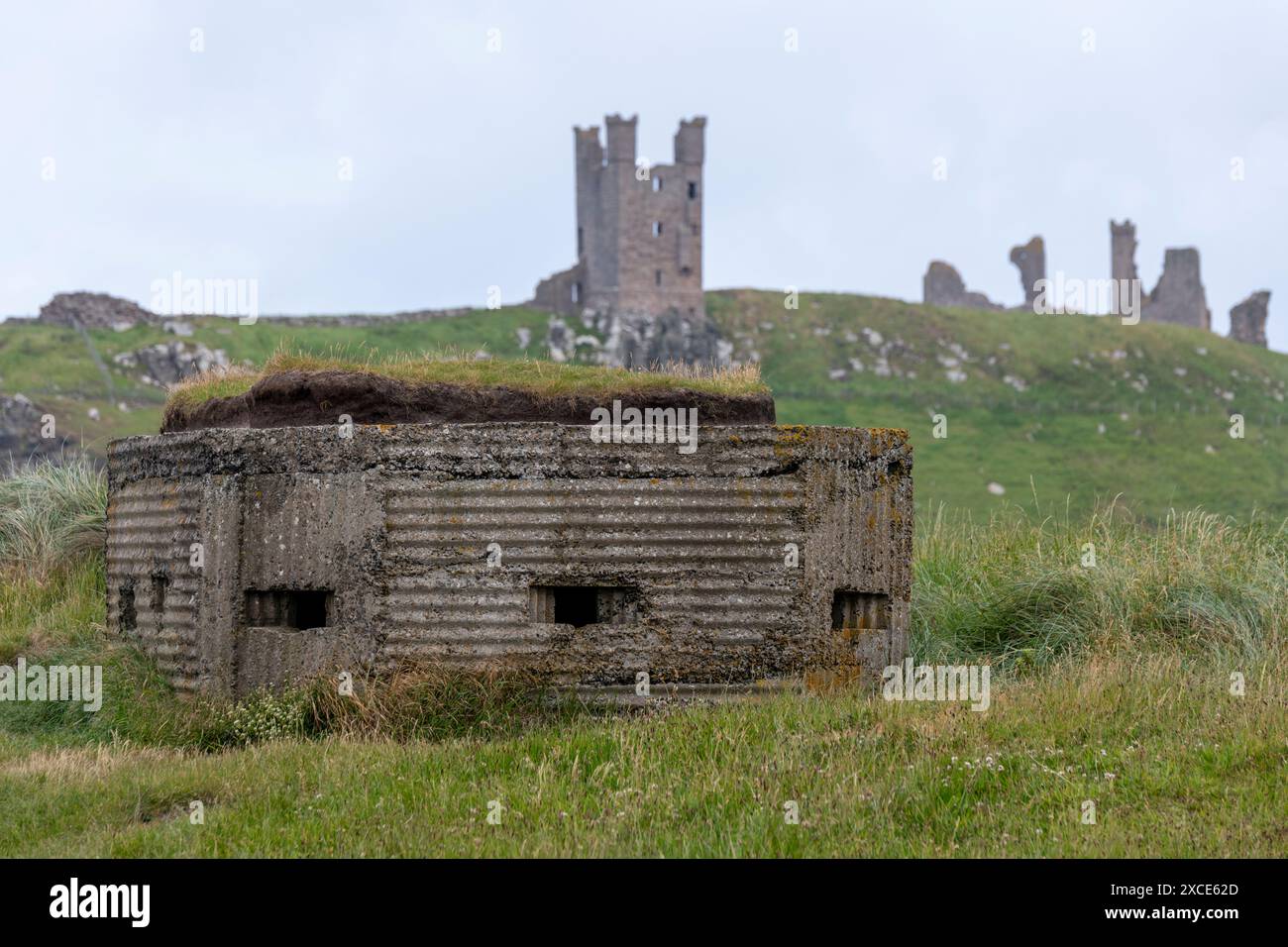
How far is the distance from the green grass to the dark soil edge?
5.55 ft

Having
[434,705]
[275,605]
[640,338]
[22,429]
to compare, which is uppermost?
[640,338]

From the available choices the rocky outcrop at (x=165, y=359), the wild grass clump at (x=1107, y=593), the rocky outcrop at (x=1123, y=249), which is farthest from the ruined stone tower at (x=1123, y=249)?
the wild grass clump at (x=1107, y=593)

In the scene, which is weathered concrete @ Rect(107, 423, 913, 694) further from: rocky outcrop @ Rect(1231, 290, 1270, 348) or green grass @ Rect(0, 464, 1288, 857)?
rocky outcrop @ Rect(1231, 290, 1270, 348)

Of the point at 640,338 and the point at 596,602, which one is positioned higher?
the point at 640,338

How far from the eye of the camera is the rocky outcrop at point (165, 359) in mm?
53500

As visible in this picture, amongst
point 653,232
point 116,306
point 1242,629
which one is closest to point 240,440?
point 1242,629

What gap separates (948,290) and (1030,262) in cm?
540

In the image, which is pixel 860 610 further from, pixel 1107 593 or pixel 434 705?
pixel 1107 593

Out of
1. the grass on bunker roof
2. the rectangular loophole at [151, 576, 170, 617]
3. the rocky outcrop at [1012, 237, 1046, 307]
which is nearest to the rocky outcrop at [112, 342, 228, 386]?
the grass on bunker roof

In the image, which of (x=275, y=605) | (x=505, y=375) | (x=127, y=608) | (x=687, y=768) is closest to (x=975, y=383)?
(x=505, y=375)

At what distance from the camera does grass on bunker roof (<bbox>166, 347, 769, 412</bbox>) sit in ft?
29.5

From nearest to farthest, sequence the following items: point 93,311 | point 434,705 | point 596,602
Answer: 1. point 434,705
2. point 596,602
3. point 93,311

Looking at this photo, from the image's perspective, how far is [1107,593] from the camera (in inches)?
423
